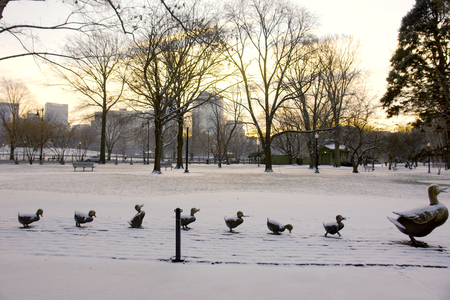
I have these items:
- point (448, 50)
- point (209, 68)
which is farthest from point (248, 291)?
point (448, 50)

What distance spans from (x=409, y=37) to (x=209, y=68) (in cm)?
1578

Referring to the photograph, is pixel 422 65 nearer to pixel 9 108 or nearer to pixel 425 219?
pixel 425 219

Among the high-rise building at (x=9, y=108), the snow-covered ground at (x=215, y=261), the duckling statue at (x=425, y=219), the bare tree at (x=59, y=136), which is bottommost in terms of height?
the snow-covered ground at (x=215, y=261)

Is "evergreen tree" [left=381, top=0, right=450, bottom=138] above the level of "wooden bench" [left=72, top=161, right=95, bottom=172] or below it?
above

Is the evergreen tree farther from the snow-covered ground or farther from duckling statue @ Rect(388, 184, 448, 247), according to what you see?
duckling statue @ Rect(388, 184, 448, 247)

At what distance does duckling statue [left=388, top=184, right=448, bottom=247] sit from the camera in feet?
15.5

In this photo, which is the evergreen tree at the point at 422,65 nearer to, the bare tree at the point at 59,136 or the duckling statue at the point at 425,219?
the duckling statue at the point at 425,219

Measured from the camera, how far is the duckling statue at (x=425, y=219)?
4.71 m

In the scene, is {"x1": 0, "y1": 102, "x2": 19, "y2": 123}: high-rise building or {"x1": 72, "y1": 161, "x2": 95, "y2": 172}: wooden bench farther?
{"x1": 0, "y1": 102, "x2": 19, "y2": 123}: high-rise building

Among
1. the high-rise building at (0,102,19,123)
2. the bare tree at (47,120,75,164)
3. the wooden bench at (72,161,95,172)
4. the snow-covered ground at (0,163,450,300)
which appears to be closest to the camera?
the snow-covered ground at (0,163,450,300)

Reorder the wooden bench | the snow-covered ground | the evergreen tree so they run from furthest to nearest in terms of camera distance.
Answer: the wooden bench, the evergreen tree, the snow-covered ground

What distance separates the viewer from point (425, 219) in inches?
187

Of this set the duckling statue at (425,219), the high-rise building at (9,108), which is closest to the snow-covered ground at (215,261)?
the duckling statue at (425,219)

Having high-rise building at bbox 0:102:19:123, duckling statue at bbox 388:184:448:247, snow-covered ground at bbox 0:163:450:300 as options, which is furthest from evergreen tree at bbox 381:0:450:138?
high-rise building at bbox 0:102:19:123
